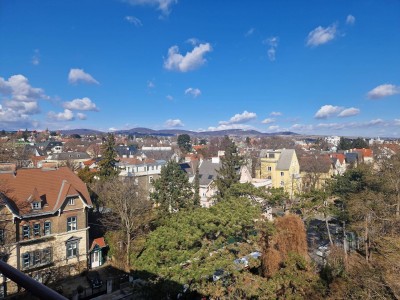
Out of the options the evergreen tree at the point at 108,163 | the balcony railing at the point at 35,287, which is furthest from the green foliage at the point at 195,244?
the evergreen tree at the point at 108,163

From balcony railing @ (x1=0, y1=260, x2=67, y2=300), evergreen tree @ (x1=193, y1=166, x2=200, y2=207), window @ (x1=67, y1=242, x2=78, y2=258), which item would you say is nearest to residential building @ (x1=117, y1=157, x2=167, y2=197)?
evergreen tree @ (x1=193, y1=166, x2=200, y2=207)

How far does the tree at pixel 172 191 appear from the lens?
28.4m

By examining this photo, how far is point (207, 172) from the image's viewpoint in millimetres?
40531

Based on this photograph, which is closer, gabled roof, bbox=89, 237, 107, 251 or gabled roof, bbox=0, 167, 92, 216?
gabled roof, bbox=0, 167, 92, 216

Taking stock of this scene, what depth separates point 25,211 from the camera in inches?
773

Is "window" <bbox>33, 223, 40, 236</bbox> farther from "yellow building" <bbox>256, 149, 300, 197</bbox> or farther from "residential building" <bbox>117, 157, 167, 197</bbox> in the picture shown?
"yellow building" <bbox>256, 149, 300, 197</bbox>

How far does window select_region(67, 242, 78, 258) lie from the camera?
21.4m

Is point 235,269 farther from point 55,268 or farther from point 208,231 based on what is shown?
point 55,268

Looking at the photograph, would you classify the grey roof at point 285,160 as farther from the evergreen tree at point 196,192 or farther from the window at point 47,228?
the window at point 47,228

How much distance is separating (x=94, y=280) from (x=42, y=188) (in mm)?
7153

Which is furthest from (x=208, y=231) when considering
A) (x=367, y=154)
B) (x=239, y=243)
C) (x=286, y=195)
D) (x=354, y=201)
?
(x=367, y=154)

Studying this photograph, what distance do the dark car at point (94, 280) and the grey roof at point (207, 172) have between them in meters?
19.0

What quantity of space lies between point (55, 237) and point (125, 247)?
17.3 feet


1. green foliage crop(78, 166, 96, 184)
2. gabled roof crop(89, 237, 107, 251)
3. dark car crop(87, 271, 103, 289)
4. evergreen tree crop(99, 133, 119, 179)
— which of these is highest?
evergreen tree crop(99, 133, 119, 179)
